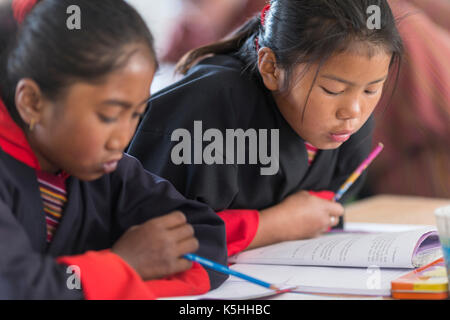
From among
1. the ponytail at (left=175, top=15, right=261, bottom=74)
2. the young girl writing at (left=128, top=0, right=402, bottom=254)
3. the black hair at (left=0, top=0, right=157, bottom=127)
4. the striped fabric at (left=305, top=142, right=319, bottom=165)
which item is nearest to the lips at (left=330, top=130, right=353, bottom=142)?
the young girl writing at (left=128, top=0, right=402, bottom=254)

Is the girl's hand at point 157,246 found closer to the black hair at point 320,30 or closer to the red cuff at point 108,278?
the red cuff at point 108,278

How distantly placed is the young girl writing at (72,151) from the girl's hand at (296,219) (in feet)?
0.75

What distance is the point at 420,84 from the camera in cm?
149

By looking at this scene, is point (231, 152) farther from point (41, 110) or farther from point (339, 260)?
point (41, 110)

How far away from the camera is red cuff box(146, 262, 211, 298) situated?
59 cm

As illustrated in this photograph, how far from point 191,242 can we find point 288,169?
291mm

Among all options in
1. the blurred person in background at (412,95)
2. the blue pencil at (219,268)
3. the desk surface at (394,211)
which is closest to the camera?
the blue pencil at (219,268)

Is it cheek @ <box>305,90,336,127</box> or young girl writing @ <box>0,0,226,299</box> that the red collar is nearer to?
young girl writing @ <box>0,0,226,299</box>

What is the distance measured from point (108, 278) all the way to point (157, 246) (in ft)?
0.20

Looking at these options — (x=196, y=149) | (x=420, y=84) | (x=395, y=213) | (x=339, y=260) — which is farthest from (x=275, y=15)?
(x=420, y=84)

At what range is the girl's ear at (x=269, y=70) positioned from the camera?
788 millimetres

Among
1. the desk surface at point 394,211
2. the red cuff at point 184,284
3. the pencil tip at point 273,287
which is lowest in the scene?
the desk surface at point 394,211

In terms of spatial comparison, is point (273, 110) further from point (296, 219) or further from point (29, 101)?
point (29, 101)

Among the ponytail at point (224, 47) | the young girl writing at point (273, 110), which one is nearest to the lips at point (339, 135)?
the young girl writing at point (273, 110)
